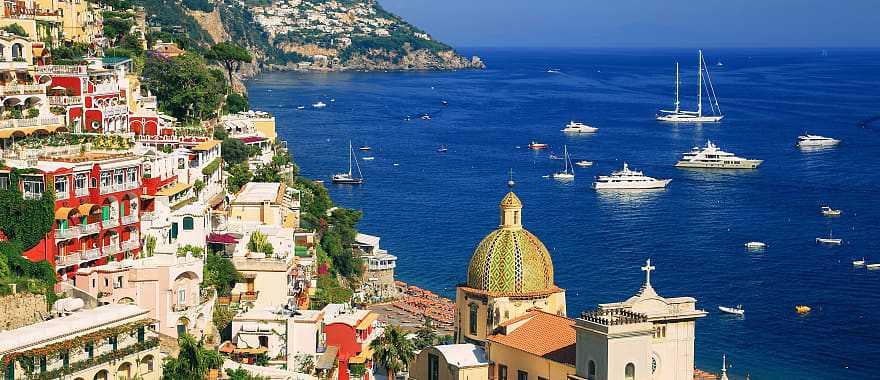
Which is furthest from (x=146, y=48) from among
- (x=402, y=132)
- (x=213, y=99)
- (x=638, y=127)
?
(x=638, y=127)

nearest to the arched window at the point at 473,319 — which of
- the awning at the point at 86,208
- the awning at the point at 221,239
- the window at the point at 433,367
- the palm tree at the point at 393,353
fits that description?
the window at the point at 433,367

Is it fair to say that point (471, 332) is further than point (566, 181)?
No

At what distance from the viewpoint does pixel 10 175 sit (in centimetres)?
3816

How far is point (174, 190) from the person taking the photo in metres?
44.1

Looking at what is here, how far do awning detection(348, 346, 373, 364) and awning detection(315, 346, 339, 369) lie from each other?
0.48 metres

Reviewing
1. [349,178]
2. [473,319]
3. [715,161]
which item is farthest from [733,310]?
[715,161]

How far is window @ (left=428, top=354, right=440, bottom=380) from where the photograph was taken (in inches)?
1457

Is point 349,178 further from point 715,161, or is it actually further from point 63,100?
point 63,100

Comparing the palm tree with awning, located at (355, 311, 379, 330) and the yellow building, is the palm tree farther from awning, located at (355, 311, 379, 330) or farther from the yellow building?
awning, located at (355, 311, 379, 330)

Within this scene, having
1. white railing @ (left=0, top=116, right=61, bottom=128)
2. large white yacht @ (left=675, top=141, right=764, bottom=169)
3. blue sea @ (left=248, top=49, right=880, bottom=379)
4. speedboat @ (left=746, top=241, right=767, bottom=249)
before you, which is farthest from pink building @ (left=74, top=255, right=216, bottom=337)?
large white yacht @ (left=675, top=141, right=764, bottom=169)

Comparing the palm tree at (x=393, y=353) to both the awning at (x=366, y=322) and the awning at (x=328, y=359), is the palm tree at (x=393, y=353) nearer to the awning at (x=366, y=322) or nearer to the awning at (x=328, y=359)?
the awning at (x=328, y=359)

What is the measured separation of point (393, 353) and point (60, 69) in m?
17.5

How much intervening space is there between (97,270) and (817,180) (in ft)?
229

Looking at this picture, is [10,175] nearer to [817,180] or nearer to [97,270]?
[97,270]
